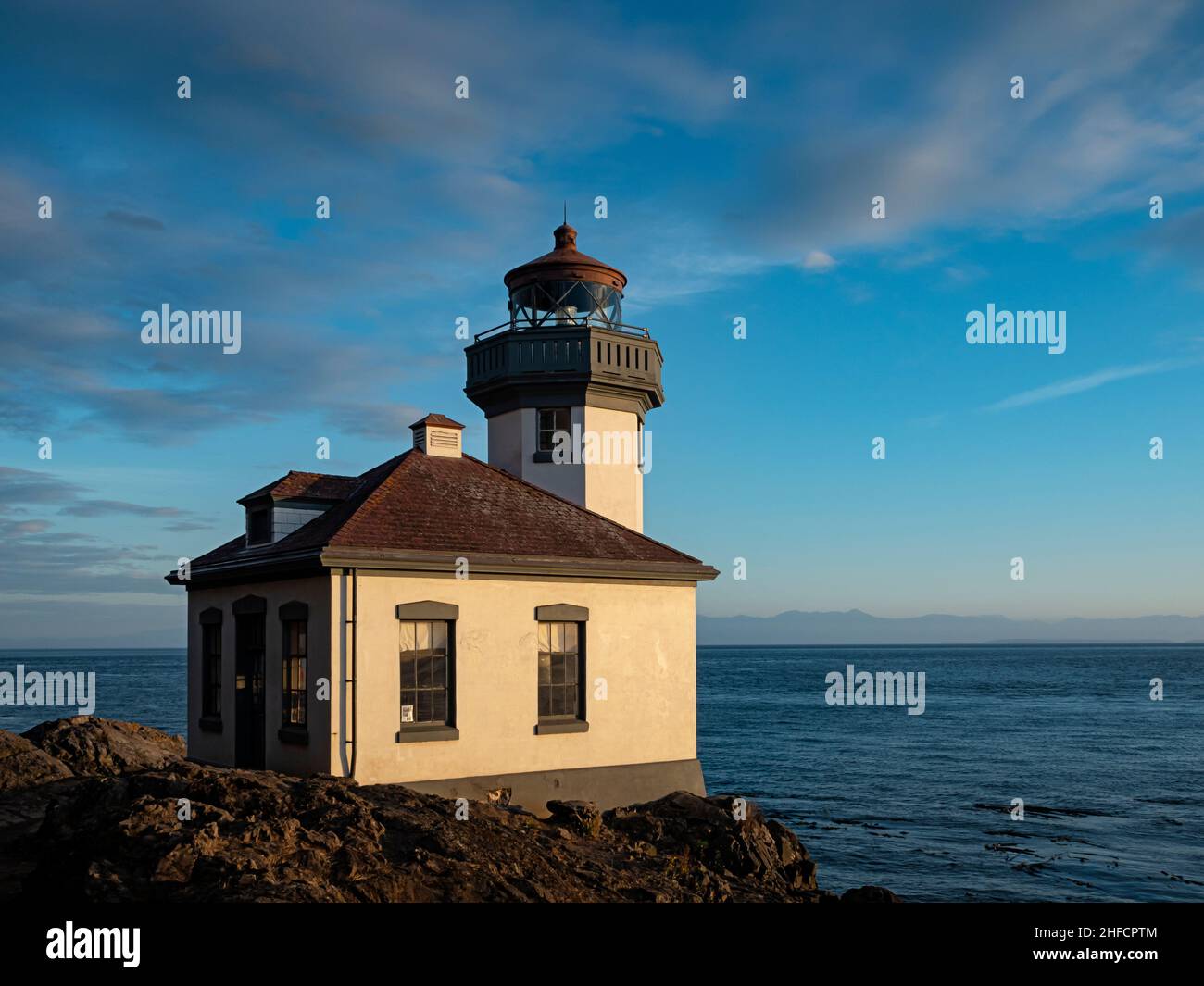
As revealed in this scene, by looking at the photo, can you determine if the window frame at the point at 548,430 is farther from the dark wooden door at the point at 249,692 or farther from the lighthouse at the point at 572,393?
the dark wooden door at the point at 249,692

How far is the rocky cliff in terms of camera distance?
9.50 meters

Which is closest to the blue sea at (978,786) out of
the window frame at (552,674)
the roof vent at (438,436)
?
the window frame at (552,674)

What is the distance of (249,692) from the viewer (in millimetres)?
18438

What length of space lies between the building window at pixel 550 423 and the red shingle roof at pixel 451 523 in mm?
2937

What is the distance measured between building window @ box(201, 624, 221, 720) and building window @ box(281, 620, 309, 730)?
10.1 feet

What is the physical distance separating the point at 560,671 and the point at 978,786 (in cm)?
2306

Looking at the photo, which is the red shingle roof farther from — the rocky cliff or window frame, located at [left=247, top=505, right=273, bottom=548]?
the rocky cliff

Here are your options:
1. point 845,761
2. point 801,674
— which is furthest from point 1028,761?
point 801,674

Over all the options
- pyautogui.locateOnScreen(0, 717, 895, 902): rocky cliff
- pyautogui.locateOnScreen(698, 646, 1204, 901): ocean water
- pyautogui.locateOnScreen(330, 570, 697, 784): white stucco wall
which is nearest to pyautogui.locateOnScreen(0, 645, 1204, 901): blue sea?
pyautogui.locateOnScreen(698, 646, 1204, 901): ocean water
